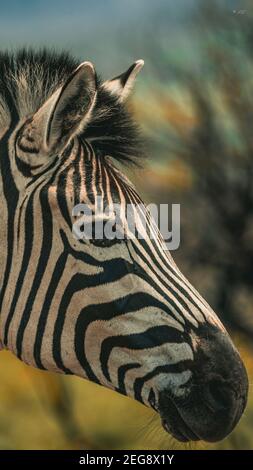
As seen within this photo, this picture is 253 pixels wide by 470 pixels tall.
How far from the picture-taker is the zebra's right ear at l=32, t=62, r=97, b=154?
178 cm

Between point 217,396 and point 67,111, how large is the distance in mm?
845

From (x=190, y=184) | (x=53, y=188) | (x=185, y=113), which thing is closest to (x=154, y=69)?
(x=185, y=113)

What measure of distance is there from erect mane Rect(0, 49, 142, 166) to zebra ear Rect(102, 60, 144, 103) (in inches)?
1.1

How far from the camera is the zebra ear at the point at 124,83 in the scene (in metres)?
2.11

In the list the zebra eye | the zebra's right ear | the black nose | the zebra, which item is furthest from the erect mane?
the black nose

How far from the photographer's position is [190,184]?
4922 mm

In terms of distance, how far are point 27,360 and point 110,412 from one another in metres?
2.90

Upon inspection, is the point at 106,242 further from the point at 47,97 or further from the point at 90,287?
the point at 47,97

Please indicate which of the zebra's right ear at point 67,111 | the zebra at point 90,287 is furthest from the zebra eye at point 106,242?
the zebra's right ear at point 67,111

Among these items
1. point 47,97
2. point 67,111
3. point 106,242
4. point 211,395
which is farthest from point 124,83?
point 211,395

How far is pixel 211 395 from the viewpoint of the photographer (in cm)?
169

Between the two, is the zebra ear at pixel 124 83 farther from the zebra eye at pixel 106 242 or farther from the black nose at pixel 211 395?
the black nose at pixel 211 395
